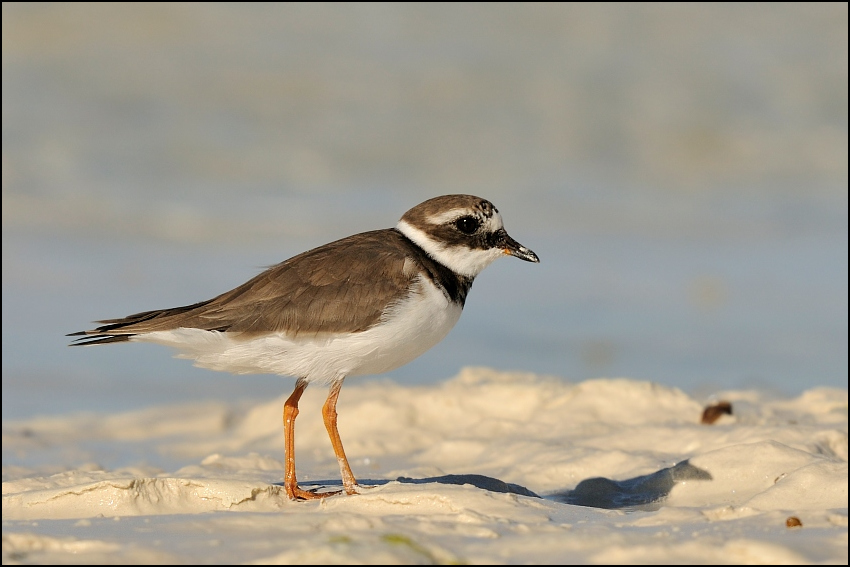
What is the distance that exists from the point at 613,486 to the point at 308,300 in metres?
2.41

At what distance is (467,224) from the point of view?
6.43 metres

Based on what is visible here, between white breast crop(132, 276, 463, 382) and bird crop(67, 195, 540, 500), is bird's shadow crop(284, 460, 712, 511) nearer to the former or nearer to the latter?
bird crop(67, 195, 540, 500)

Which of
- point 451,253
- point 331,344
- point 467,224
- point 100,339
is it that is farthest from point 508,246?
point 100,339

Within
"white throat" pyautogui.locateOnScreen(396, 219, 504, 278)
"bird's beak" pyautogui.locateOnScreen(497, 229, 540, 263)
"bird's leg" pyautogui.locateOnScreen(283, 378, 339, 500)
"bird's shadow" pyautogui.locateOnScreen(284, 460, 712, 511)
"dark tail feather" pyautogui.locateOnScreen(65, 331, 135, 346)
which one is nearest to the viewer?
"bird's leg" pyautogui.locateOnScreen(283, 378, 339, 500)

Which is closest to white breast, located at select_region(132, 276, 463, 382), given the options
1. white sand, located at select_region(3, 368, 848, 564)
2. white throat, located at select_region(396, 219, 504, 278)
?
white throat, located at select_region(396, 219, 504, 278)

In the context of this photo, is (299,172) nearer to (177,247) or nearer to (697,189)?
(177,247)

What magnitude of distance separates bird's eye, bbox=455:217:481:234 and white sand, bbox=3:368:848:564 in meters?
1.55

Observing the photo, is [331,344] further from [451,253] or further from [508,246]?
[508,246]

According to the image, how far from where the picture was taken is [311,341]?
19.1 ft

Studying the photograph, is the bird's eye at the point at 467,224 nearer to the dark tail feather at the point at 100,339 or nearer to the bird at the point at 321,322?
the bird at the point at 321,322

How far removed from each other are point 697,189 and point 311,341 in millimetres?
13894

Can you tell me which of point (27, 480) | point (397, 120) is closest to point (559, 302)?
point (397, 120)

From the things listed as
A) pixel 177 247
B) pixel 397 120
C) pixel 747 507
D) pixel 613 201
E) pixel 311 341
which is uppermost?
pixel 397 120

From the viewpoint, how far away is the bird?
5.82 metres
